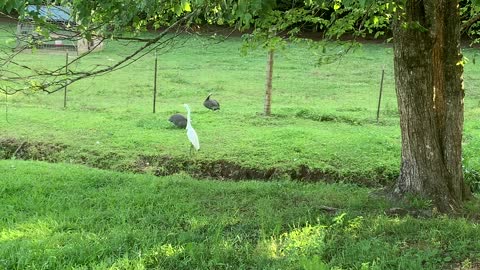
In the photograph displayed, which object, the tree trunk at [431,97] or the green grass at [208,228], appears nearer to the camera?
the green grass at [208,228]

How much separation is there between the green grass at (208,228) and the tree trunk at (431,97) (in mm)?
586

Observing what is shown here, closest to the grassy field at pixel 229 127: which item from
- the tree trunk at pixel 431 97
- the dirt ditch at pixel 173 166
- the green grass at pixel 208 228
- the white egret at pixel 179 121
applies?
the dirt ditch at pixel 173 166

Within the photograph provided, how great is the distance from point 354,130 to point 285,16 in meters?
4.51

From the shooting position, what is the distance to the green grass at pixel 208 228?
411 centimetres

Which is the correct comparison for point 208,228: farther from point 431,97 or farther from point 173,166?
point 173,166

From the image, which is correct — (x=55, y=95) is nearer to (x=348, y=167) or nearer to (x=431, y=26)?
(x=348, y=167)

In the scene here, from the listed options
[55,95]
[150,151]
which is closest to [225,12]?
Result: [150,151]

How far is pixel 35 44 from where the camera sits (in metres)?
5.38

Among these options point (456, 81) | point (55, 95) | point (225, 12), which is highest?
point (225, 12)

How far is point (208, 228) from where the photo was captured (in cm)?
496

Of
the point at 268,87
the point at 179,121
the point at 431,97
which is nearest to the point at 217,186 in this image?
the point at 431,97

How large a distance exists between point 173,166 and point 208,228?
361 cm

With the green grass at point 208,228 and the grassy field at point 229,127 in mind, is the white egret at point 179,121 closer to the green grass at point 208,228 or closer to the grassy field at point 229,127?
the grassy field at point 229,127

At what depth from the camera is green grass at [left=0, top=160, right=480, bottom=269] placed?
411 cm
